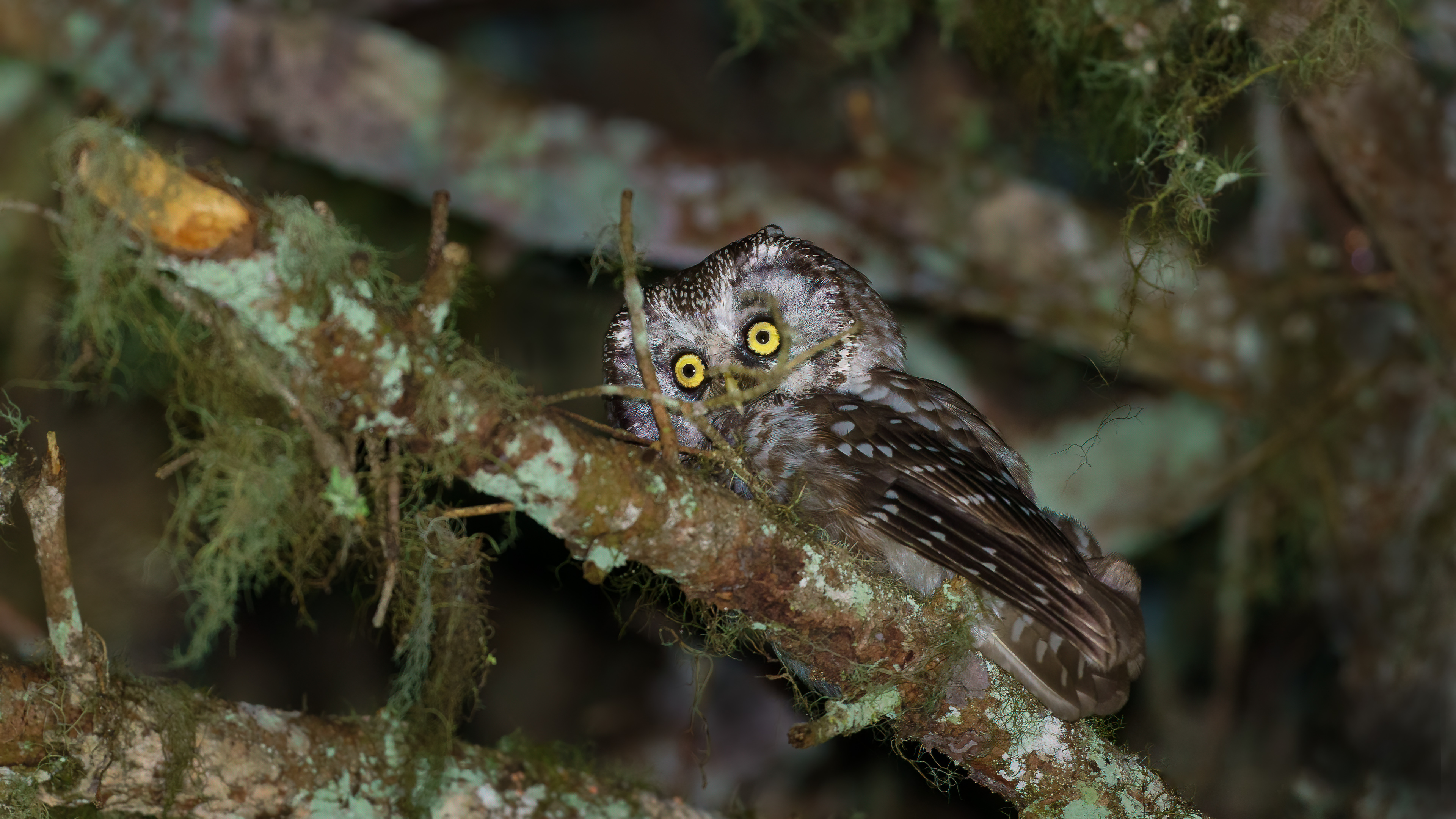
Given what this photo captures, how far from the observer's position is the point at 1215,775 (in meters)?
3.01

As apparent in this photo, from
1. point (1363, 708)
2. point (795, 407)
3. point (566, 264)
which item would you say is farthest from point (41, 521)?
point (1363, 708)

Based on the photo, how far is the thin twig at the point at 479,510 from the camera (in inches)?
57.7

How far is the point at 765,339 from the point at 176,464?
3.71 feet

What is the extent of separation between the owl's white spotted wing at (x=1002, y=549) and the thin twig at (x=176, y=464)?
3.43ft

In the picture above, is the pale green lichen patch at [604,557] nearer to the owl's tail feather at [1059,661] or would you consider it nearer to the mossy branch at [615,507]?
the mossy branch at [615,507]

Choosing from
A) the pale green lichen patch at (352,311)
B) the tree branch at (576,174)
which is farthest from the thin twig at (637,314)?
the tree branch at (576,174)

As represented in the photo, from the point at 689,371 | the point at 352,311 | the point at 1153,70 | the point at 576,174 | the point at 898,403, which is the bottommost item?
the point at 352,311

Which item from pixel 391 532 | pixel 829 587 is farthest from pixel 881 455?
pixel 391 532

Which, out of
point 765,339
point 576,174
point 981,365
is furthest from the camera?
point 981,365

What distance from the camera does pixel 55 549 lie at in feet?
5.01

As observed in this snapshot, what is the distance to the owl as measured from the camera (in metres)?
1.85

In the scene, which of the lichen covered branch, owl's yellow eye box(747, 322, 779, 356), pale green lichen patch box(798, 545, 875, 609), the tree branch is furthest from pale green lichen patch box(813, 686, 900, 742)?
the tree branch

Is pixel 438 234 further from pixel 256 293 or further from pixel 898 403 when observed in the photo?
pixel 898 403

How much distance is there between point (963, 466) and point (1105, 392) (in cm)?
208
